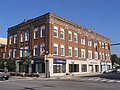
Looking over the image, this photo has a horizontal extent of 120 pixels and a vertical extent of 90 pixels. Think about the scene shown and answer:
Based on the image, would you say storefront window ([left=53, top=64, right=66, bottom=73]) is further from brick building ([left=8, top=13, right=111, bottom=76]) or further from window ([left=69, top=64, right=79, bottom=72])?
window ([left=69, top=64, right=79, bottom=72])

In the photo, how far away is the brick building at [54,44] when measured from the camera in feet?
148

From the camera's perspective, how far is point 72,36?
52344 millimetres

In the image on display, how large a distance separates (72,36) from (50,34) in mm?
8995

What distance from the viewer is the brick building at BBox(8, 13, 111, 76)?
45.0 metres

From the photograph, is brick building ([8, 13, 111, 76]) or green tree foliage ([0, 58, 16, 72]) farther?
green tree foliage ([0, 58, 16, 72])

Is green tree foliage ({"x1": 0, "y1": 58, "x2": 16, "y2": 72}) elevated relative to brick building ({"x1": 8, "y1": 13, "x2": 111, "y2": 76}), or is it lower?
lower

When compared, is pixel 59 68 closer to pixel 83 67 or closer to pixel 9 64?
pixel 83 67

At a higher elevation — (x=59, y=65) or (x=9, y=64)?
(x=9, y=64)

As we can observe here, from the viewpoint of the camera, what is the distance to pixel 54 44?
151ft

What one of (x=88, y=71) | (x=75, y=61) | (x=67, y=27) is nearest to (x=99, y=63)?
(x=88, y=71)

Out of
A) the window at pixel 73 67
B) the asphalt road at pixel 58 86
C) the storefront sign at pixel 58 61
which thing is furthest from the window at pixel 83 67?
the asphalt road at pixel 58 86

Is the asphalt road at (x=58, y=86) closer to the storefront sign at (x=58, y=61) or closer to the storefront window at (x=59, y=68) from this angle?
the storefront sign at (x=58, y=61)

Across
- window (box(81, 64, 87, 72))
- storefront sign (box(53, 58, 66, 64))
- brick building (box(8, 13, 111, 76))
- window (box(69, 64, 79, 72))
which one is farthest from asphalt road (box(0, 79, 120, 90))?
window (box(81, 64, 87, 72))

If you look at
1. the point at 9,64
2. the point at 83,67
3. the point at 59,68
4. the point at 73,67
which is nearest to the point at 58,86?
the point at 59,68
